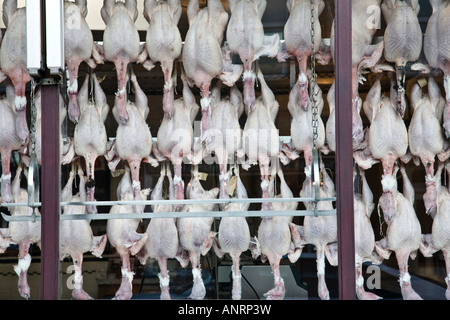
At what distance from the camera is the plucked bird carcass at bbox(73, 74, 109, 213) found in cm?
406

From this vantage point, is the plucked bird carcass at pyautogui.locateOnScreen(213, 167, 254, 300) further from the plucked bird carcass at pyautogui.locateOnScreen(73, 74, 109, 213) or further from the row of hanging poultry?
the plucked bird carcass at pyautogui.locateOnScreen(73, 74, 109, 213)

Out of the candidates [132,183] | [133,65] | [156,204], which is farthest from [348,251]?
[133,65]

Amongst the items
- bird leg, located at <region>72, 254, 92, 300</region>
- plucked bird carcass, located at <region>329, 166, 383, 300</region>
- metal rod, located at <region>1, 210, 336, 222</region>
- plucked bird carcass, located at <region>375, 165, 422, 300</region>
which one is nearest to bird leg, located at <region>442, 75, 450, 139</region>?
plucked bird carcass, located at <region>375, 165, 422, 300</region>

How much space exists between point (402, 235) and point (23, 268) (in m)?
2.85

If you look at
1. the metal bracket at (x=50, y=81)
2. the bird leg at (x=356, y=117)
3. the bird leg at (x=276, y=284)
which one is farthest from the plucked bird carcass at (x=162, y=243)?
the bird leg at (x=356, y=117)

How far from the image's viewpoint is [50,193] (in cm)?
341

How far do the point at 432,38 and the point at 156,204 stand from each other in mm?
2395

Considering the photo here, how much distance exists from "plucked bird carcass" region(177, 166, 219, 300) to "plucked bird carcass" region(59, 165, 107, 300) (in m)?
0.61

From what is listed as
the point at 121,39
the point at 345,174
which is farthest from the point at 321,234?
the point at 121,39

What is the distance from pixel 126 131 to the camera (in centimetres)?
407

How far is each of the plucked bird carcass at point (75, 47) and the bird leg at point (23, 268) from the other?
1.04 meters

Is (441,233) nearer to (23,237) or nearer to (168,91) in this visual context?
(168,91)

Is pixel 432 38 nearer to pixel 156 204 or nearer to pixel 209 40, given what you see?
pixel 209 40

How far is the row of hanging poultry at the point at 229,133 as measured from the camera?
4.01 meters
